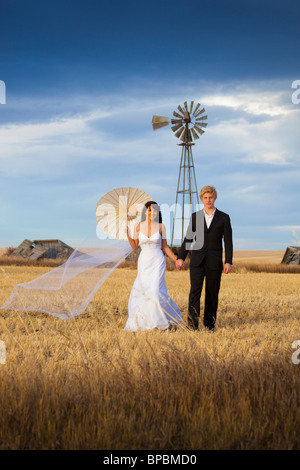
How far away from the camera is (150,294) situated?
8539mm

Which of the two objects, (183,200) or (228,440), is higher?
(183,200)

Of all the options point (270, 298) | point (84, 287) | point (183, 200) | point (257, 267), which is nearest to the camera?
point (84, 287)

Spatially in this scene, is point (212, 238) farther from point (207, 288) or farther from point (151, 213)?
point (151, 213)

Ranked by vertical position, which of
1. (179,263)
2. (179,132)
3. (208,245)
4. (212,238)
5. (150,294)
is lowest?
(150,294)

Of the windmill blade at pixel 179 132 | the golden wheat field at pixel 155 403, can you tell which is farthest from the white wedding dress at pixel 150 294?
the windmill blade at pixel 179 132

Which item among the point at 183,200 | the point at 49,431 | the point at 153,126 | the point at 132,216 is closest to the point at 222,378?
the point at 49,431

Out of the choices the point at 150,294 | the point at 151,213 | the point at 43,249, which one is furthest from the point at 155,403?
the point at 43,249

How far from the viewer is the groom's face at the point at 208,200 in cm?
797

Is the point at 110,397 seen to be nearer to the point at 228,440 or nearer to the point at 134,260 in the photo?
the point at 228,440

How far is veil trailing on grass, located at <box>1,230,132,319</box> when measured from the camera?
335 inches

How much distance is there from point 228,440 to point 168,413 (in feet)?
1.82

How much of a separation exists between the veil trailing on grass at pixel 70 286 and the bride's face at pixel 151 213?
3.06 feet

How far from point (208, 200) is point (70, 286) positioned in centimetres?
304
